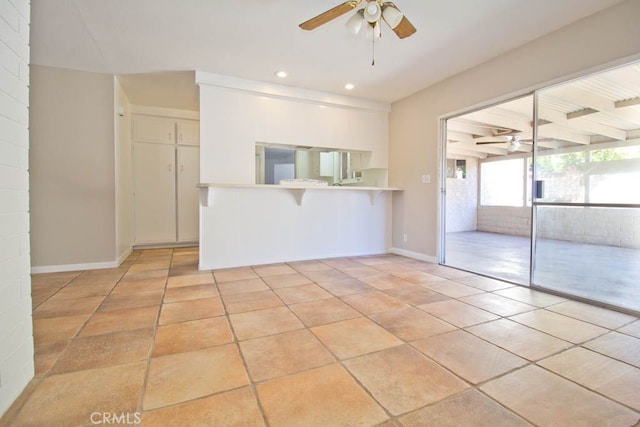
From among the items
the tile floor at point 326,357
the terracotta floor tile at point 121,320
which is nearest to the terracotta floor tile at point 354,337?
A: the tile floor at point 326,357

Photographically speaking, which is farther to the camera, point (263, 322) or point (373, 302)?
point (373, 302)

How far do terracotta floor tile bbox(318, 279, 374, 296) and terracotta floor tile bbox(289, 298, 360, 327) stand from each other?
232 millimetres

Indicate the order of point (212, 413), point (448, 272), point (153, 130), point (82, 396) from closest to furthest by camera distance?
point (212, 413) < point (82, 396) < point (448, 272) < point (153, 130)

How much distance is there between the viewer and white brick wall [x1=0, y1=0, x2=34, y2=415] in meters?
1.19

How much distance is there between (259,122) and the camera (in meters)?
3.93

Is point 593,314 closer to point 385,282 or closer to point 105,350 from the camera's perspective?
point 385,282

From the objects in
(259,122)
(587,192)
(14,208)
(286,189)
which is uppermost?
(259,122)

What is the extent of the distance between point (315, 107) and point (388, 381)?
Result: 3.74m

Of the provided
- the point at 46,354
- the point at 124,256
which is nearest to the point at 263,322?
the point at 46,354

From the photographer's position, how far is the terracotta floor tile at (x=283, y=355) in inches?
59.2

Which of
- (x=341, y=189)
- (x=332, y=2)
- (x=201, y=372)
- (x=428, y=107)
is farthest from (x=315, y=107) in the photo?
(x=201, y=372)

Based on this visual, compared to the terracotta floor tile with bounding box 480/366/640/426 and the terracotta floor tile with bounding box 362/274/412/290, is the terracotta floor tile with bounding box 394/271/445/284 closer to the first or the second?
the terracotta floor tile with bounding box 362/274/412/290

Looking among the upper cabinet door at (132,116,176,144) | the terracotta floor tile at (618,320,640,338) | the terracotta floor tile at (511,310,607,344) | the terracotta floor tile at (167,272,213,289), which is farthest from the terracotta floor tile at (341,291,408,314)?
the upper cabinet door at (132,116,176,144)

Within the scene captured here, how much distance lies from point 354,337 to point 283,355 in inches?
18.7
